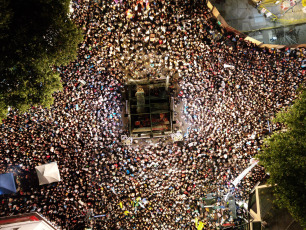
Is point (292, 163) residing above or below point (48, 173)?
above

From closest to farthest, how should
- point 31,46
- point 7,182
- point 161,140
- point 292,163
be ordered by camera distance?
point 31,46 < point 292,163 < point 7,182 < point 161,140

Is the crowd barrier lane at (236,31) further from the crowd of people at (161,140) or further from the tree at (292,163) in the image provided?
the tree at (292,163)

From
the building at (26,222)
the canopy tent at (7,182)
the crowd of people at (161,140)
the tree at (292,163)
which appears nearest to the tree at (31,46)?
Result: the crowd of people at (161,140)

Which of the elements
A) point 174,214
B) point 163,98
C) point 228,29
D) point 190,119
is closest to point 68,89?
point 163,98

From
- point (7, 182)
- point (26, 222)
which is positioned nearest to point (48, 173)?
point (7, 182)

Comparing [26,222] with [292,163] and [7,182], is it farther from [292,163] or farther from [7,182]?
[292,163]

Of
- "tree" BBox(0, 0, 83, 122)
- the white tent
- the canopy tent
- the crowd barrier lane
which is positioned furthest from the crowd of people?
"tree" BBox(0, 0, 83, 122)

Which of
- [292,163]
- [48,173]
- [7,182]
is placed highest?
[292,163]
